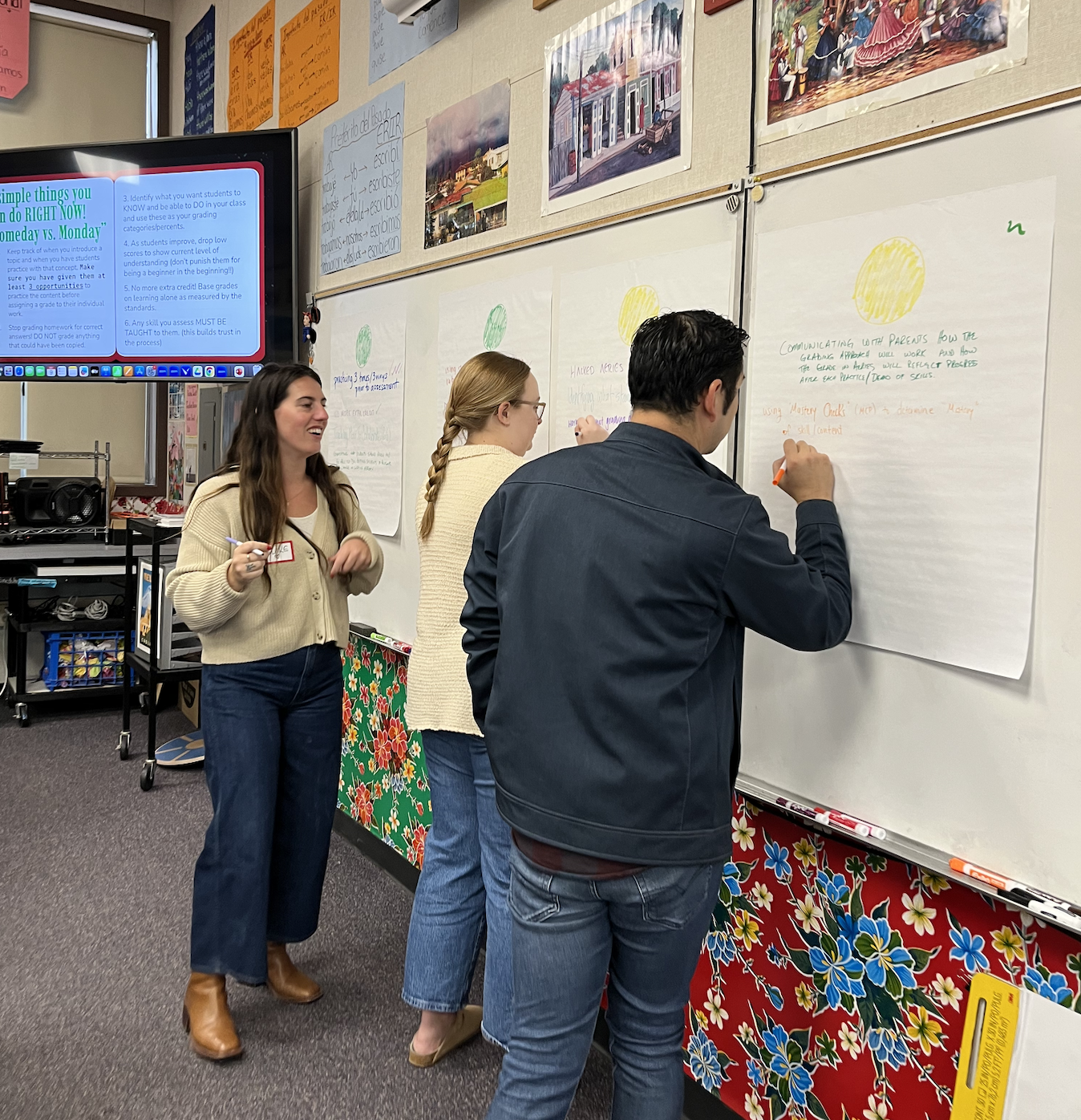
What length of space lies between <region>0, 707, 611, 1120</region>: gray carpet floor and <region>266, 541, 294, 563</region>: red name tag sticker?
951 millimetres

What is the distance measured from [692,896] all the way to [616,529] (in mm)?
451

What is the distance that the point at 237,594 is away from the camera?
1794 millimetres

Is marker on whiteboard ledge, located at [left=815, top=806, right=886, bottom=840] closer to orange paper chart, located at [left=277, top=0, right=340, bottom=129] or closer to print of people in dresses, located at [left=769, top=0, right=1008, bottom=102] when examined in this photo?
print of people in dresses, located at [left=769, top=0, right=1008, bottom=102]

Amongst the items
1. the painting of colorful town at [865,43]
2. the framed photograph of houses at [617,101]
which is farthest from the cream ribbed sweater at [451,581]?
the painting of colorful town at [865,43]

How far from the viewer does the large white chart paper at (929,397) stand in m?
1.21

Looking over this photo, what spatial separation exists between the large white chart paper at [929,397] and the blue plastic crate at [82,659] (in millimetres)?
3519

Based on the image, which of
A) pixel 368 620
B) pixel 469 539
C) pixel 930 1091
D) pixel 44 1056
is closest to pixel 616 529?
pixel 469 539

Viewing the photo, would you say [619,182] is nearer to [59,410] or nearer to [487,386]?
[487,386]

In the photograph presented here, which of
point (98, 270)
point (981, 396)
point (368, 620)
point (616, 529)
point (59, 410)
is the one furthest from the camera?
point (59, 410)

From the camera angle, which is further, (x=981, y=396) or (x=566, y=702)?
(x=981, y=396)

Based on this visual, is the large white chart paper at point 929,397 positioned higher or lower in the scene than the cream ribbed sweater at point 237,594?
higher

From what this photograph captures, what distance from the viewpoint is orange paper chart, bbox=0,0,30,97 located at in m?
4.25

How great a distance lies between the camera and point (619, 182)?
1.85m

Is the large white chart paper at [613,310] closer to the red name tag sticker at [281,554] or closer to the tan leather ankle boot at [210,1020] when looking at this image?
the red name tag sticker at [281,554]
